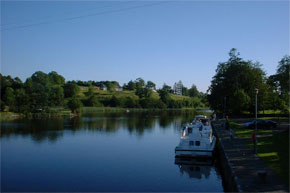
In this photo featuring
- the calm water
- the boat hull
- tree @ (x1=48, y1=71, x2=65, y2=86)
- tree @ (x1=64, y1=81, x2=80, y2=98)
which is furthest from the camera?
tree @ (x1=48, y1=71, x2=65, y2=86)

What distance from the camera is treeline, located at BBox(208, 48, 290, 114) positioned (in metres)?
54.4

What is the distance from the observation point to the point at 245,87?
62812 mm

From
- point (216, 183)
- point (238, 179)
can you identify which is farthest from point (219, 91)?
point (238, 179)

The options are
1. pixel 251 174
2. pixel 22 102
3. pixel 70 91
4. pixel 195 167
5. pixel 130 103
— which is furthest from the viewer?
pixel 130 103

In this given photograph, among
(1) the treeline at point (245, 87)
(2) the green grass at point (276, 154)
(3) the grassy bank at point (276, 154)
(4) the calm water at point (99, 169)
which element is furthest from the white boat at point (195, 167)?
(1) the treeline at point (245, 87)

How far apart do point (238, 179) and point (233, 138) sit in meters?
16.9

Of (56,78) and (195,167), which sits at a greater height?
(56,78)

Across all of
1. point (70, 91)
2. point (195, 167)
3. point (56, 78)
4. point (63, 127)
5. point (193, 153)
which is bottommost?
point (195, 167)

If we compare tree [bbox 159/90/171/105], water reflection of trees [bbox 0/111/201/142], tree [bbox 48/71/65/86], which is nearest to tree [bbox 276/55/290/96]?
water reflection of trees [bbox 0/111/201/142]

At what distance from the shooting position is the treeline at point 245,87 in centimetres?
5438

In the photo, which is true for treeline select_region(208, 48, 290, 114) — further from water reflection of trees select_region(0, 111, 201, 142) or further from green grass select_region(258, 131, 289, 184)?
green grass select_region(258, 131, 289, 184)

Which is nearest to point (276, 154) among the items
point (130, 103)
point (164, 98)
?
point (130, 103)

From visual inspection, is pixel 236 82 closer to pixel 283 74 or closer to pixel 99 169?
pixel 283 74

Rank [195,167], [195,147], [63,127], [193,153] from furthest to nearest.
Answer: [63,127] → [195,147] → [193,153] → [195,167]
